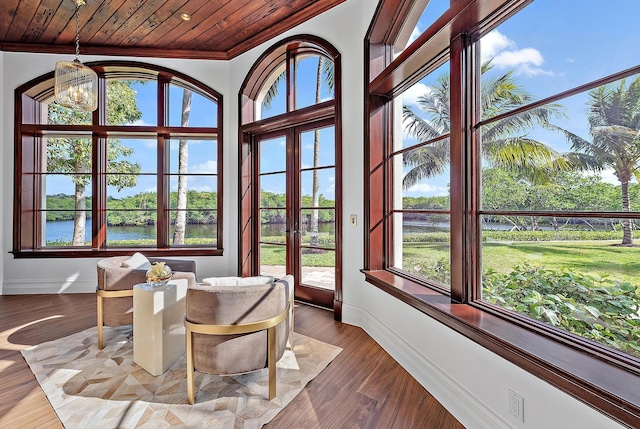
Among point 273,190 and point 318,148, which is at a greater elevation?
point 318,148

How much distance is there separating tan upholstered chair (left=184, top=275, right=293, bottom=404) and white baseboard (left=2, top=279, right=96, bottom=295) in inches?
138

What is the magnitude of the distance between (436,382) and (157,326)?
1915mm

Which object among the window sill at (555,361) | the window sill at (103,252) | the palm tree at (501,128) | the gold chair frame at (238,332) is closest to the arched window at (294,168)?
the window sill at (103,252)

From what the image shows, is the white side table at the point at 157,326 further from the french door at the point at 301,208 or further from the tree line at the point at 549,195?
the tree line at the point at 549,195

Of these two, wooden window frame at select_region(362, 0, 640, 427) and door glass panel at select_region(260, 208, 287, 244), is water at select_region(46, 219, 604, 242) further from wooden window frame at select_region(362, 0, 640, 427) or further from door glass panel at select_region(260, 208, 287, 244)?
wooden window frame at select_region(362, 0, 640, 427)

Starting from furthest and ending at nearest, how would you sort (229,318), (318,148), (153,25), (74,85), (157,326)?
1. (153,25)
2. (318,148)
3. (74,85)
4. (157,326)
5. (229,318)

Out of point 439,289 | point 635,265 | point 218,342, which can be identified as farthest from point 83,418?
point 635,265

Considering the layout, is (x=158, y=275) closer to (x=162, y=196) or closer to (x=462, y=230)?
(x=462, y=230)

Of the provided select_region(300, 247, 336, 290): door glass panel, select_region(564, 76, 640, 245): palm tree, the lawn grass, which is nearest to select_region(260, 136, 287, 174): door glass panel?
select_region(300, 247, 336, 290): door glass panel

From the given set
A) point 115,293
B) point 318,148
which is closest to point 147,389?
point 115,293

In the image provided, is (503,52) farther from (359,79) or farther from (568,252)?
(359,79)

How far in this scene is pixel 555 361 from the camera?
124 cm

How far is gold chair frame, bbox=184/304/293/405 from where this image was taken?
183 cm

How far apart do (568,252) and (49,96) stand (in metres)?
6.43
